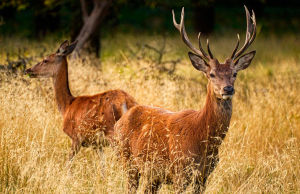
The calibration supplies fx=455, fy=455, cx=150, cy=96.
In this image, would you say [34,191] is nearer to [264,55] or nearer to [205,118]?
[205,118]

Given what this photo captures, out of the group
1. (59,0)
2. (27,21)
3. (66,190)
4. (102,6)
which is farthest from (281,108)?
(27,21)

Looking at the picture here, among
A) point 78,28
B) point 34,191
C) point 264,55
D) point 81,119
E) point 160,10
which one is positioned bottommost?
point 34,191

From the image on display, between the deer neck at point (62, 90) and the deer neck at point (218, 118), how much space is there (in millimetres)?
2698

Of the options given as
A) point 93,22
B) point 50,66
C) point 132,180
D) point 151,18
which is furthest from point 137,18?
point 132,180

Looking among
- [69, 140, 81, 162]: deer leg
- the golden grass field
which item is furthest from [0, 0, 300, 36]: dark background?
[69, 140, 81, 162]: deer leg

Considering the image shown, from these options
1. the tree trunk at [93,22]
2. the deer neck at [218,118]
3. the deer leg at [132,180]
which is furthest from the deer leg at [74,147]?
the tree trunk at [93,22]

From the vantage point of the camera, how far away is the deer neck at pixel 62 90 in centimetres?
629

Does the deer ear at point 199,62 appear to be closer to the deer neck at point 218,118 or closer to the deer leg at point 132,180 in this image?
the deer neck at point 218,118

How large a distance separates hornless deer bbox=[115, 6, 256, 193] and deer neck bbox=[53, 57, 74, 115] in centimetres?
199

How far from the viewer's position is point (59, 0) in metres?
12.1

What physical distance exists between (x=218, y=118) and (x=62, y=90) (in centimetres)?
300

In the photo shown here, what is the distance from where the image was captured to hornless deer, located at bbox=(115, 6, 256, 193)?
3.93 metres

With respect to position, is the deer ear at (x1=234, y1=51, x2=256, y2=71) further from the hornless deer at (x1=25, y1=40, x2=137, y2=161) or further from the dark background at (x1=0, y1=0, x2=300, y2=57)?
the dark background at (x1=0, y1=0, x2=300, y2=57)

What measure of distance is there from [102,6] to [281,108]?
5.73m
